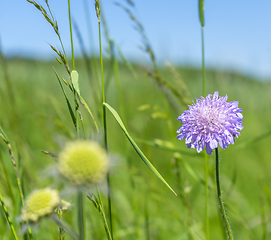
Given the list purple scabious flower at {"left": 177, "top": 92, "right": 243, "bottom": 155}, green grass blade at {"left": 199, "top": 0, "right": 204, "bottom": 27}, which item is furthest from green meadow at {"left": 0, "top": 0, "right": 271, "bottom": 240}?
green grass blade at {"left": 199, "top": 0, "right": 204, "bottom": 27}

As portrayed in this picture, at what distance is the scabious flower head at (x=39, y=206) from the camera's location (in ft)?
2.04

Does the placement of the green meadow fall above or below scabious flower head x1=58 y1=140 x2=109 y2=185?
below

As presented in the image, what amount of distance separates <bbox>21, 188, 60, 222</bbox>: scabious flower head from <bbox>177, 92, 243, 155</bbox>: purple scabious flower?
1.33 ft

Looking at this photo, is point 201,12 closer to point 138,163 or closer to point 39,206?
point 39,206

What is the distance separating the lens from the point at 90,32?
1.21m

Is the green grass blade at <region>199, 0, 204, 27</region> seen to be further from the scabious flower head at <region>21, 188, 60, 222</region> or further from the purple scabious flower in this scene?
the scabious flower head at <region>21, 188, 60, 222</region>

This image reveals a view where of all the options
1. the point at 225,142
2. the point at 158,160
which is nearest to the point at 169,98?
the point at 225,142

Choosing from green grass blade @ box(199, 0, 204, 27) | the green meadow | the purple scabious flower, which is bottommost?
the green meadow

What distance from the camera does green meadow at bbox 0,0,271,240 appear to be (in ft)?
3.42

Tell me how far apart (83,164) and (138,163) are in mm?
1646

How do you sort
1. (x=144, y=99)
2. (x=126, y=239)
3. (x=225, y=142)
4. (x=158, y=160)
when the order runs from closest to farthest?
(x=225, y=142)
(x=126, y=239)
(x=158, y=160)
(x=144, y=99)

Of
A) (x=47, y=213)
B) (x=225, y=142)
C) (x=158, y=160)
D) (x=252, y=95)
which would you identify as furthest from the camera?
(x=252, y=95)

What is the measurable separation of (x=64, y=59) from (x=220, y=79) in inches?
97.5

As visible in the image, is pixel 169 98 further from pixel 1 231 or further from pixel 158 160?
pixel 158 160
